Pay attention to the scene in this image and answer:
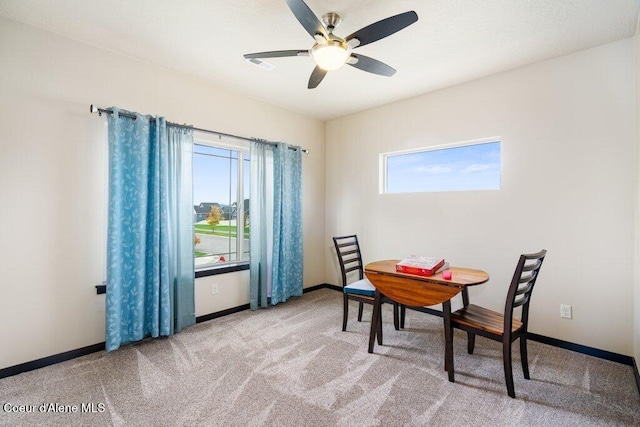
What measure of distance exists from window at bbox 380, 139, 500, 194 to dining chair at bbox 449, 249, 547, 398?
122 centimetres

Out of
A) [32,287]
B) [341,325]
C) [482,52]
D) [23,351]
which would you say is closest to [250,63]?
[482,52]

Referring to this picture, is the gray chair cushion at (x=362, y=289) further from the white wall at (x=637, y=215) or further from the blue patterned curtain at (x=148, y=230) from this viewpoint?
the white wall at (x=637, y=215)

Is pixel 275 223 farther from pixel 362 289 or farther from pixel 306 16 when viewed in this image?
pixel 306 16

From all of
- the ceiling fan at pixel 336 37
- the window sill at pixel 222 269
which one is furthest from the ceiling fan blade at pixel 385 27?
the window sill at pixel 222 269

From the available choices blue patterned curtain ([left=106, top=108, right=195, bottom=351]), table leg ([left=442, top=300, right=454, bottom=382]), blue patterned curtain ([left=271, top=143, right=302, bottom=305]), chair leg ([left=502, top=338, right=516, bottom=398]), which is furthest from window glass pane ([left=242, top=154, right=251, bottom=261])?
chair leg ([left=502, top=338, right=516, bottom=398])

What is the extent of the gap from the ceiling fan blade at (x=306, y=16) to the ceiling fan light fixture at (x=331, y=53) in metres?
0.06

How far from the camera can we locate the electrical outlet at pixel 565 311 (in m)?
2.47

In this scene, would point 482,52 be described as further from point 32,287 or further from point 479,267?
point 32,287

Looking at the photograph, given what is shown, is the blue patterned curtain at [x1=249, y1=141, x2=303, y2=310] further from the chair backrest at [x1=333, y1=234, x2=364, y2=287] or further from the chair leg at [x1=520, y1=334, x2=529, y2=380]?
the chair leg at [x1=520, y1=334, x2=529, y2=380]

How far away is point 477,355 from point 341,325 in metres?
1.20

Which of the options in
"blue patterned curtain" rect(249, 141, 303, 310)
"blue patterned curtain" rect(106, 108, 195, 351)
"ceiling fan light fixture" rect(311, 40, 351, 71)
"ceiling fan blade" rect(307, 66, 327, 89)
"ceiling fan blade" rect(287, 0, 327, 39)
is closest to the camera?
"ceiling fan blade" rect(287, 0, 327, 39)

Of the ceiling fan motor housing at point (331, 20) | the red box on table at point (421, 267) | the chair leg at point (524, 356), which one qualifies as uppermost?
the ceiling fan motor housing at point (331, 20)

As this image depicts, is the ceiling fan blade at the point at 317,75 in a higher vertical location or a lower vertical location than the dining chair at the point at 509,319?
higher

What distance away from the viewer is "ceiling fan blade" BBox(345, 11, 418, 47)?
1578 millimetres
